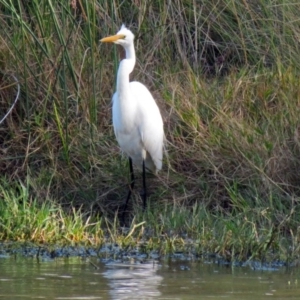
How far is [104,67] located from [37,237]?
2.43m

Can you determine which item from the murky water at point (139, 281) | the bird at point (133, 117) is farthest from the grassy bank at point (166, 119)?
the murky water at point (139, 281)

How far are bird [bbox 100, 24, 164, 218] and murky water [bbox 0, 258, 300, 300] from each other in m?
1.81

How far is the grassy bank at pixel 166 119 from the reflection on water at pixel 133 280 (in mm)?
422

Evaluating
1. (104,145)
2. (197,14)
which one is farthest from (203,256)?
(197,14)

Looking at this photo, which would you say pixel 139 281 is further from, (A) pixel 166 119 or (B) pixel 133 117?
(A) pixel 166 119

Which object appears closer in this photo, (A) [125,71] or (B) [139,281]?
(B) [139,281]

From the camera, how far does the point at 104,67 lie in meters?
7.65

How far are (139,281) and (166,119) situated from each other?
285 centimetres

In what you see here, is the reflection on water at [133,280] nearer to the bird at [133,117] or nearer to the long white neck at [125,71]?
the bird at [133,117]

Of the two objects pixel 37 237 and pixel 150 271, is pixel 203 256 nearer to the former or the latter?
pixel 150 271

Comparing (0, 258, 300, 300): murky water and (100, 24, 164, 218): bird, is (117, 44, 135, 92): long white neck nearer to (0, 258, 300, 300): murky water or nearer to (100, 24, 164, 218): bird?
(100, 24, 164, 218): bird

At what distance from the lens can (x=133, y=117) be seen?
7.00m

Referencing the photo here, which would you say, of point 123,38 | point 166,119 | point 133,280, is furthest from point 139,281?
point 166,119

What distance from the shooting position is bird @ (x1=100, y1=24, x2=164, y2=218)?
22.4 feet
